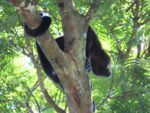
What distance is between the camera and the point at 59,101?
473 cm

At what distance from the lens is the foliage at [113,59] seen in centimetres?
382

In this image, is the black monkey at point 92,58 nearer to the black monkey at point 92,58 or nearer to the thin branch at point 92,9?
the black monkey at point 92,58

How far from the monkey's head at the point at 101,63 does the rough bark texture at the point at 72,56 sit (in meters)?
1.22

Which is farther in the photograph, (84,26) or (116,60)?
(116,60)

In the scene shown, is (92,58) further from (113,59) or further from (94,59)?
(113,59)

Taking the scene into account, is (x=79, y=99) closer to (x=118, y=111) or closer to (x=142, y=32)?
(x=118, y=111)

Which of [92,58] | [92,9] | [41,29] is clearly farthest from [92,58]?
[41,29]

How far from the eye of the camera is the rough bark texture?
3.23 metres

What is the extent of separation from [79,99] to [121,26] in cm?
99

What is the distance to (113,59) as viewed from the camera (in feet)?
13.8

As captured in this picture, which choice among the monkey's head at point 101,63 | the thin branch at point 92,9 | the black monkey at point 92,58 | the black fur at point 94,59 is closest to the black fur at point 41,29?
the thin branch at point 92,9

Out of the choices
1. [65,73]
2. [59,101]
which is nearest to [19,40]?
[59,101]

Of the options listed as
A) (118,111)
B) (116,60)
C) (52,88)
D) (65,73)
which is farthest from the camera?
(52,88)

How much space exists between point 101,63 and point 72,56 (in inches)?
57.6
